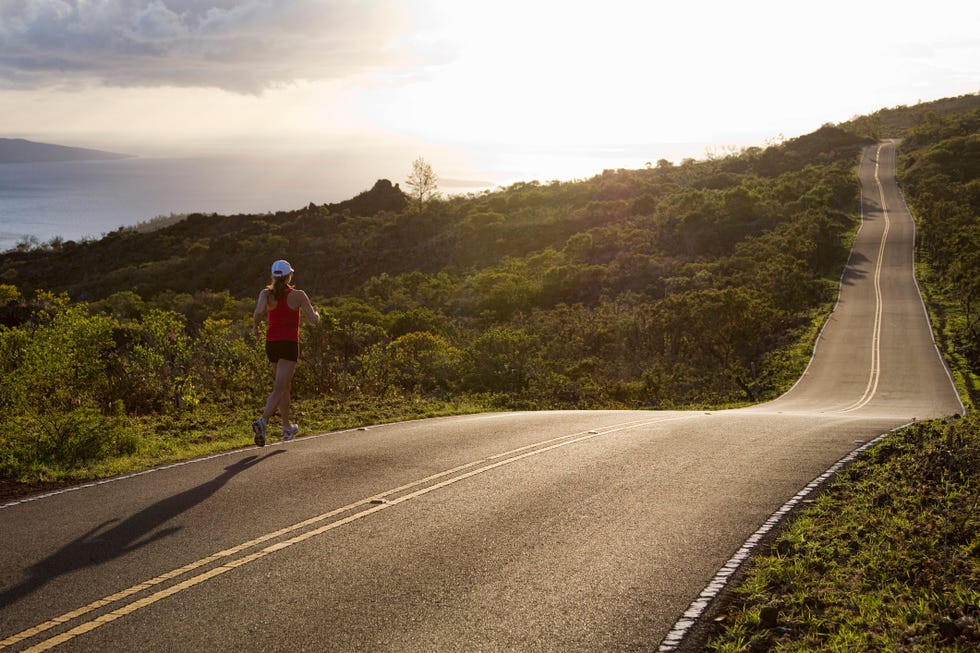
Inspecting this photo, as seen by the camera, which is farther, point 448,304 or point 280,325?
point 448,304

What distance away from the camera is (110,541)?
6023mm

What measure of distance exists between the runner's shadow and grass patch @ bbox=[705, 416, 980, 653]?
4293mm

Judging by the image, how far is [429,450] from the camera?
9766mm

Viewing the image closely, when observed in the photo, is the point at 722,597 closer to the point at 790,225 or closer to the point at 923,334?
the point at 923,334

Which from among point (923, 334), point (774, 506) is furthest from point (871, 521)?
point (923, 334)

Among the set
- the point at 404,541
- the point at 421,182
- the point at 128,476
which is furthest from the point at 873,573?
the point at 421,182

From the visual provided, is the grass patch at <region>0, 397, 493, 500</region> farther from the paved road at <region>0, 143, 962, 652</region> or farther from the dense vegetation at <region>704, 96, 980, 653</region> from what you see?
the dense vegetation at <region>704, 96, 980, 653</region>

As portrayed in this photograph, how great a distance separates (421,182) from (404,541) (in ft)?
326

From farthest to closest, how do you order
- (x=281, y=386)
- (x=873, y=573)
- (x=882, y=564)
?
(x=281, y=386) < (x=882, y=564) < (x=873, y=573)

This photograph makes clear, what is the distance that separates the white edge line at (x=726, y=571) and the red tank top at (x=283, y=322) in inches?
228

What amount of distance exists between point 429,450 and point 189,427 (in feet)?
14.5

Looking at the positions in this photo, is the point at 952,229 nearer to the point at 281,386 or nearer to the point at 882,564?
the point at 281,386

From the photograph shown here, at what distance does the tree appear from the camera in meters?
103

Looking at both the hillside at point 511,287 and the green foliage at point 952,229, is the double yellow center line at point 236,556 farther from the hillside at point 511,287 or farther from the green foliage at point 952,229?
the green foliage at point 952,229
